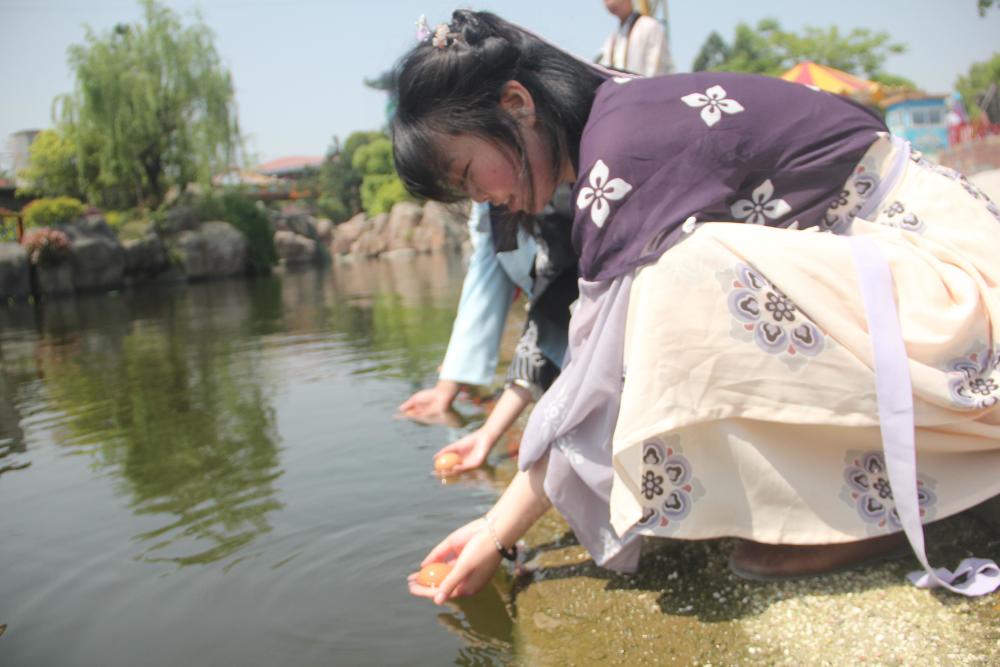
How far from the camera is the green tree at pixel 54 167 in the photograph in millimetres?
23625

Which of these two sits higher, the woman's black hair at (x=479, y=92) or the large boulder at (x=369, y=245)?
the woman's black hair at (x=479, y=92)

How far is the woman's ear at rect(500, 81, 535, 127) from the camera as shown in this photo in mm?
1749

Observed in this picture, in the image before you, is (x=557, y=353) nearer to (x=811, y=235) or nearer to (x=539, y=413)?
(x=539, y=413)

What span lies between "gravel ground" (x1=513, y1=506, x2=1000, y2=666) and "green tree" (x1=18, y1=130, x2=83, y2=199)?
2508 cm

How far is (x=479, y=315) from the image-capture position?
3.19 meters

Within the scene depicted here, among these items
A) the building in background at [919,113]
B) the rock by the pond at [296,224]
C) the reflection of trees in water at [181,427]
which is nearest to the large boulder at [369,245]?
the rock by the pond at [296,224]

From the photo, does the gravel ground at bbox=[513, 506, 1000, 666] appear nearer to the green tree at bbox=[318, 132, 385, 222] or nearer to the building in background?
the building in background

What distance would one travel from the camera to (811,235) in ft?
4.93


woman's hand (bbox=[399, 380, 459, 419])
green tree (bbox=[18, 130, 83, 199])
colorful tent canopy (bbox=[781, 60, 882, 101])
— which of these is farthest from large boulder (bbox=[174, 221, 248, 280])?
woman's hand (bbox=[399, 380, 459, 419])

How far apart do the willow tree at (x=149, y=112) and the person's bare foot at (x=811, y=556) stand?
23981mm

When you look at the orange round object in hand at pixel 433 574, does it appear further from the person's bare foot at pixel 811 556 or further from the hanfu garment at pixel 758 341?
the person's bare foot at pixel 811 556

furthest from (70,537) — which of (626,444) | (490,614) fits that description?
(626,444)

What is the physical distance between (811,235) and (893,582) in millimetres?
599

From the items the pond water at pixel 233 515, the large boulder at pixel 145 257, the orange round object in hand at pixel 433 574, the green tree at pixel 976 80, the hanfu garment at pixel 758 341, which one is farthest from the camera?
the green tree at pixel 976 80
